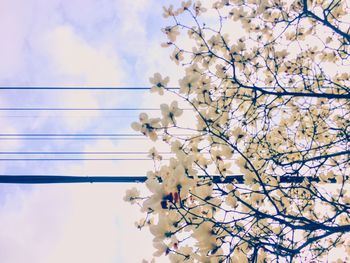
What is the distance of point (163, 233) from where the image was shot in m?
1.47

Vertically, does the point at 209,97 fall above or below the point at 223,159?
above

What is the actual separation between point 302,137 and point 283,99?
470 mm

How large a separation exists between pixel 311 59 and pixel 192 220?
7.83ft

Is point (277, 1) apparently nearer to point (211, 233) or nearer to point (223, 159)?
point (223, 159)

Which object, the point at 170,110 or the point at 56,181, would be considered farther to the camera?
the point at 56,181

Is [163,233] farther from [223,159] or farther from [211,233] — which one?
[223,159]

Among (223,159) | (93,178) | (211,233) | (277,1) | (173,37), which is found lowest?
(211,233)

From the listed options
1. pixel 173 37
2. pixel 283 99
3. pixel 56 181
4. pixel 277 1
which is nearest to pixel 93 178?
pixel 56 181

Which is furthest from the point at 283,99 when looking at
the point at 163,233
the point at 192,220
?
the point at 163,233

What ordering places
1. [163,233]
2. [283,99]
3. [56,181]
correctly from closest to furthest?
1. [163,233]
2. [56,181]
3. [283,99]

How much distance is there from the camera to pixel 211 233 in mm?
1589

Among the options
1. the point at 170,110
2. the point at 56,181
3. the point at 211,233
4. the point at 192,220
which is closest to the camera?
the point at 211,233

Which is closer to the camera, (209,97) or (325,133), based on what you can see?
(209,97)

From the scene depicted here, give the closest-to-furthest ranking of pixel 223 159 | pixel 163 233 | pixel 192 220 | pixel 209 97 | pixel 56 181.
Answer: pixel 163 233, pixel 192 220, pixel 223 159, pixel 209 97, pixel 56 181
